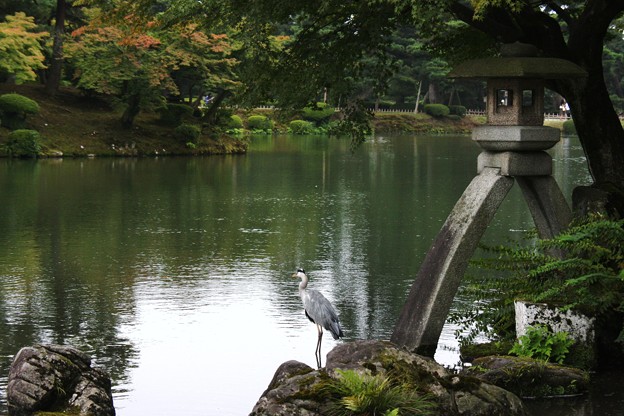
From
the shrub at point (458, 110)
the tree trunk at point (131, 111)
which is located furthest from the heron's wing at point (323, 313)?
the shrub at point (458, 110)

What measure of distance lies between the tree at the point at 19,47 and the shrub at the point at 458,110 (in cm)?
4852

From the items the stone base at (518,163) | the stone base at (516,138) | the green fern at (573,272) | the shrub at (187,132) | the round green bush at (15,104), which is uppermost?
the round green bush at (15,104)

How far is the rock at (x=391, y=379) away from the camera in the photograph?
8.28m

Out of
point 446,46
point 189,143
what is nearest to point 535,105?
point 446,46

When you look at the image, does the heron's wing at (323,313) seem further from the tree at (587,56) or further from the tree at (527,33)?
the tree at (587,56)

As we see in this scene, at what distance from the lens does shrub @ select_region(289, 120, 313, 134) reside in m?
72.4

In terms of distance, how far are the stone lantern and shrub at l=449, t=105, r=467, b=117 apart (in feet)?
249

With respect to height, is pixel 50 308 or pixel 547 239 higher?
pixel 547 239

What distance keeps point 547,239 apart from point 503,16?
10.2 ft

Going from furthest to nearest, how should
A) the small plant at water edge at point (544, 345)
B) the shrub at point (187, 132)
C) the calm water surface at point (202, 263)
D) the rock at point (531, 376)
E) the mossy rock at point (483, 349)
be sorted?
the shrub at point (187, 132)
the calm water surface at point (202, 263)
the mossy rock at point (483, 349)
the small plant at water edge at point (544, 345)
the rock at point (531, 376)

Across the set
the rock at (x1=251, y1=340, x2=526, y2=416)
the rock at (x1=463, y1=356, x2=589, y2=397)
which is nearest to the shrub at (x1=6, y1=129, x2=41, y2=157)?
the rock at (x1=463, y1=356, x2=589, y2=397)

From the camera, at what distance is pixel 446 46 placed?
53.7 feet

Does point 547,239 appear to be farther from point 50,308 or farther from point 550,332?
point 50,308

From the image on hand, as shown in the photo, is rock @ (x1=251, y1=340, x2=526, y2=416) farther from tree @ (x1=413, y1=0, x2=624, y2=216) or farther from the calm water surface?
tree @ (x1=413, y1=0, x2=624, y2=216)
